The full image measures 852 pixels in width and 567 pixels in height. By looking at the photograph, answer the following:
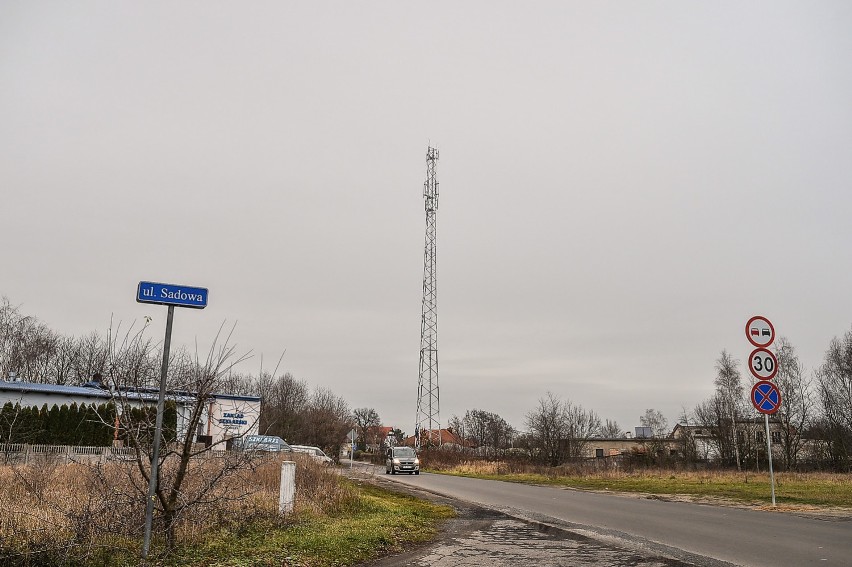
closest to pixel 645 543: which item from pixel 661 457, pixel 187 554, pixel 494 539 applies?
pixel 494 539

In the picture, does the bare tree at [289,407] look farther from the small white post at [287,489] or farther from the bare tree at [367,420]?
the bare tree at [367,420]

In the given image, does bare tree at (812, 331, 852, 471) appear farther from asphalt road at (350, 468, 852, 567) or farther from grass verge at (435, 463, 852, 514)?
asphalt road at (350, 468, 852, 567)

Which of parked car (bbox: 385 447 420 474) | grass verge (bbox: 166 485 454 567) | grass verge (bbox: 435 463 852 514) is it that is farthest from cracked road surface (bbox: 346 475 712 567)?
parked car (bbox: 385 447 420 474)

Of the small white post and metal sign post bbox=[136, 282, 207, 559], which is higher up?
metal sign post bbox=[136, 282, 207, 559]

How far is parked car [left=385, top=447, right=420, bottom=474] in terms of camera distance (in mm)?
37888

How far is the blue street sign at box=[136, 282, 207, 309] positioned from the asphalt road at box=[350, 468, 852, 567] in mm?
7330

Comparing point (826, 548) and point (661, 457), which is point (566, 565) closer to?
point (826, 548)

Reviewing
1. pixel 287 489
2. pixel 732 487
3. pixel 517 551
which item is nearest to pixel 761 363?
pixel 732 487

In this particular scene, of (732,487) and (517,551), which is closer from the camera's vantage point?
(517,551)

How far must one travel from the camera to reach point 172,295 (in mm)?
7621

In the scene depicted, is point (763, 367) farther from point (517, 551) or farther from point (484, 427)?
point (484, 427)

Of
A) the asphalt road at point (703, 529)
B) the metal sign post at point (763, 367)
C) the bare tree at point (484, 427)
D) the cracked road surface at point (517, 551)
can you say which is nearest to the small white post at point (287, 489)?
the cracked road surface at point (517, 551)

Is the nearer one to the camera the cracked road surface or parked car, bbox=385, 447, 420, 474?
the cracked road surface

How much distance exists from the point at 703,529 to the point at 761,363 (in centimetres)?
623
